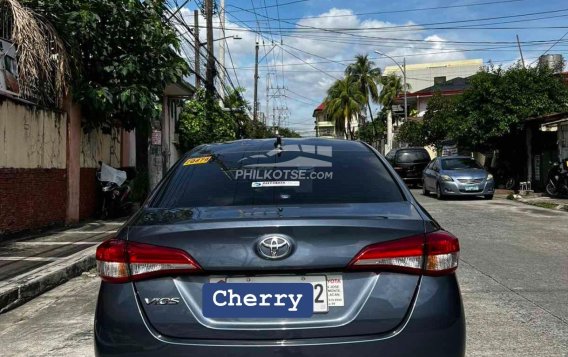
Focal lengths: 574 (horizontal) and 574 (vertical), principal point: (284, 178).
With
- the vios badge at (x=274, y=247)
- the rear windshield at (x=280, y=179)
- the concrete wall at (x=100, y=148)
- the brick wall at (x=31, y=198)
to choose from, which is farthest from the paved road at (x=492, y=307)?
the concrete wall at (x=100, y=148)

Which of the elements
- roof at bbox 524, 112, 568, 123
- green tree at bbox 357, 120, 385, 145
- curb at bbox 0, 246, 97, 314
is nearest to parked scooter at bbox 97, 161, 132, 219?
curb at bbox 0, 246, 97, 314

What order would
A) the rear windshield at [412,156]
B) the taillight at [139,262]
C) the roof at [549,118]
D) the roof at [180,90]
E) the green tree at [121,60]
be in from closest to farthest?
the taillight at [139,262], the green tree at [121,60], the roof at [549,118], the roof at [180,90], the rear windshield at [412,156]

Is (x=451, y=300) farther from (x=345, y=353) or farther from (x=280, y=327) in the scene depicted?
(x=280, y=327)

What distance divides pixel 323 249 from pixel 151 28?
33.4ft

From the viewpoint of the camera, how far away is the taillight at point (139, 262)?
246 centimetres

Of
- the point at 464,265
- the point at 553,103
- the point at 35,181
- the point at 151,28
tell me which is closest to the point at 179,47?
the point at 151,28

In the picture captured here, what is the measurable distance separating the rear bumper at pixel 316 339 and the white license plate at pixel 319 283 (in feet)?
0.48

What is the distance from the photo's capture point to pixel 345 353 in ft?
7.64

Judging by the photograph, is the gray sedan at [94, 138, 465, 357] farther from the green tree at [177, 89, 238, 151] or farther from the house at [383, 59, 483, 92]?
the house at [383, 59, 483, 92]

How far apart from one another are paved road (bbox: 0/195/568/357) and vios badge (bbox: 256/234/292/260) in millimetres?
2355

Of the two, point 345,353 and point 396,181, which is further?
point 396,181

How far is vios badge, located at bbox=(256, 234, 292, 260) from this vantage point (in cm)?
240

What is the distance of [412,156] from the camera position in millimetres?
23375

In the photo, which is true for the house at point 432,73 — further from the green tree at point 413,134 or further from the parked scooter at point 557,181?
the parked scooter at point 557,181
